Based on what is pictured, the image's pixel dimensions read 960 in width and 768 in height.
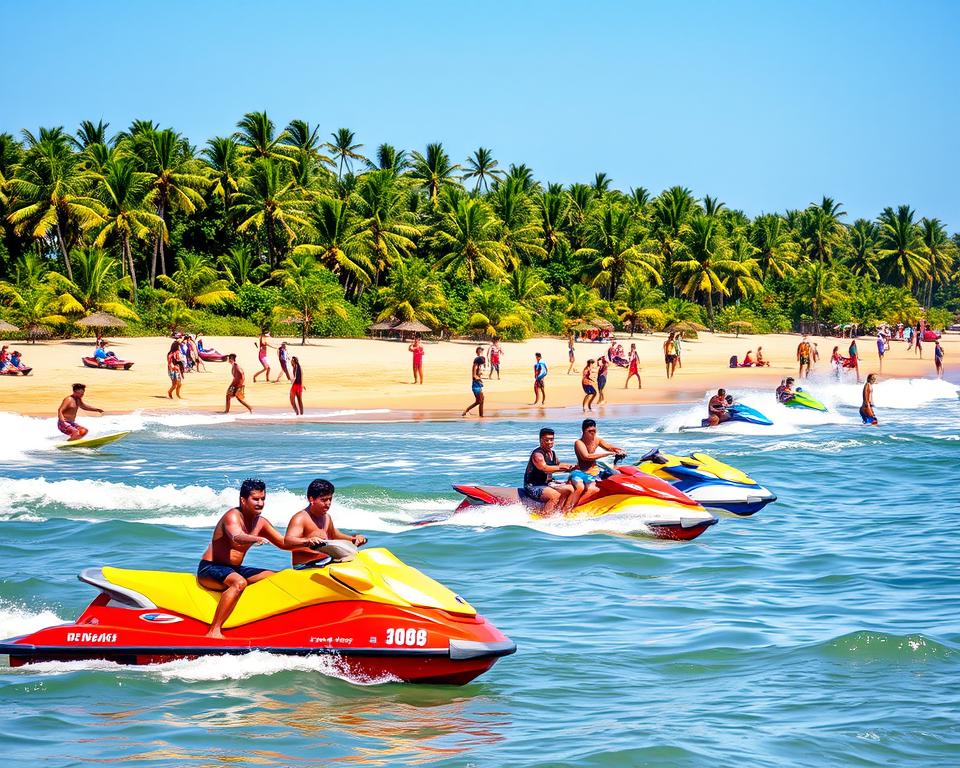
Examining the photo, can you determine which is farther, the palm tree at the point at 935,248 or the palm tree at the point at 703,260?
the palm tree at the point at 935,248

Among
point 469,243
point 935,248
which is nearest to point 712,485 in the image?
point 469,243

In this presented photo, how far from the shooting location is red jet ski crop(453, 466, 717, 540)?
1371 cm

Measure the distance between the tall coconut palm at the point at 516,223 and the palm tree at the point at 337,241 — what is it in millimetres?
10497

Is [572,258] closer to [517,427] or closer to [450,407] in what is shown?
[450,407]

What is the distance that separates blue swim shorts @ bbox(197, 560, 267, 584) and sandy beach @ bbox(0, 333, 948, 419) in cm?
2056

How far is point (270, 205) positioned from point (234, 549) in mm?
47363

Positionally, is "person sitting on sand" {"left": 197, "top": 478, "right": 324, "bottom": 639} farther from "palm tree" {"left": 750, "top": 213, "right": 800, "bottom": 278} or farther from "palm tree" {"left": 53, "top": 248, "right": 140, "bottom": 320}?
"palm tree" {"left": 750, "top": 213, "right": 800, "bottom": 278}

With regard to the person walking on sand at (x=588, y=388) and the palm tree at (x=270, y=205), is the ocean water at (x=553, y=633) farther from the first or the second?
the palm tree at (x=270, y=205)

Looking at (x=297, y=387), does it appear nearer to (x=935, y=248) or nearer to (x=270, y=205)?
(x=270, y=205)

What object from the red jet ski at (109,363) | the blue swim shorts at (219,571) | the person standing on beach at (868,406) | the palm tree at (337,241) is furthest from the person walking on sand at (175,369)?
the blue swim shorts at (219,571)

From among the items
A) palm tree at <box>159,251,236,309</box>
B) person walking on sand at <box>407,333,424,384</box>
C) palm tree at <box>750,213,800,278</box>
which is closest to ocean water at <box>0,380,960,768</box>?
person walking on sand at <box>407,333,424,384</box>

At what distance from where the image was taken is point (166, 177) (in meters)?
53.8

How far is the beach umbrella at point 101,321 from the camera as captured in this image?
41.4 m

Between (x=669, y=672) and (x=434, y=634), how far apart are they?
1.97 meters
